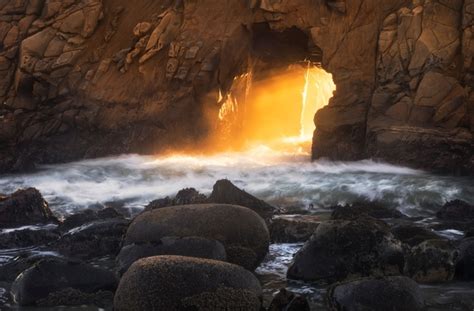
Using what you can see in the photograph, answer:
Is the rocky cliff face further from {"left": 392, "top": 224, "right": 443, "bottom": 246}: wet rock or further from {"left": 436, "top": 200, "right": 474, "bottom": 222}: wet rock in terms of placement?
{"left": 392, "top": 224, "right": 443, "bottom": 246}: wet rock

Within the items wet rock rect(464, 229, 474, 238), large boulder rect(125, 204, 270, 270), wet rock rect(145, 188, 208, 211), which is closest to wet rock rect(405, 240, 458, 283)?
wet rock rect(464, 229, 474, 238)

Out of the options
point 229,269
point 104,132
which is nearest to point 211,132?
point 104,132

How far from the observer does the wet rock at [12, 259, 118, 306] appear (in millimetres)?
9484

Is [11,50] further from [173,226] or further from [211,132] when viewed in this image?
[173,226]

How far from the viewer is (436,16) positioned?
20828 mm

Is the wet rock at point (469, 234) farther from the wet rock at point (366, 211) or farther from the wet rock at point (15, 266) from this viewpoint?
the wet rock at point (15, 266)

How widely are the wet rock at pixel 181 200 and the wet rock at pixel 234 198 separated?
32cm

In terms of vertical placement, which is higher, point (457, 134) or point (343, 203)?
point (457, 134)

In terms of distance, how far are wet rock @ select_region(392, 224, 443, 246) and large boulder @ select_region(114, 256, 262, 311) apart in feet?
13.8

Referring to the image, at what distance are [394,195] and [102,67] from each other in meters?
12.1

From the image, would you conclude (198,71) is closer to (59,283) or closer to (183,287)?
(59,283)

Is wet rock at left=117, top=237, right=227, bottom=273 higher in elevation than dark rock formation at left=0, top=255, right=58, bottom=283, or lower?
higher

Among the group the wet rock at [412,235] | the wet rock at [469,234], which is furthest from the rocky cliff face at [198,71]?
the wet rock at [412,235]

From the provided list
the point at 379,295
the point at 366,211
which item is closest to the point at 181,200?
the point at 366,211
